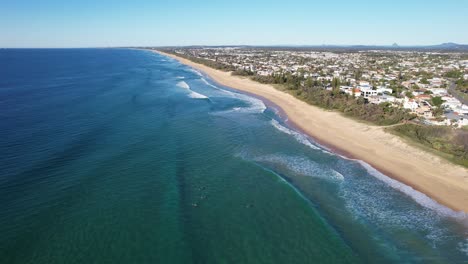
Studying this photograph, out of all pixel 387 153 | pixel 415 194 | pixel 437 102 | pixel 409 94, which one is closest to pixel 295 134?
pixel 387 153

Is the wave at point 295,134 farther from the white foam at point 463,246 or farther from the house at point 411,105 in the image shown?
the house at point 411,105

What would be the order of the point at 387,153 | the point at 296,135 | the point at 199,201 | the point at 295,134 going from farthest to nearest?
1. the point at 295,134
2. the point at 296,135
3. the point at 387,153
4. the point at 199,201

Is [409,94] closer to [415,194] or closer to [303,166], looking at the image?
[415,194]

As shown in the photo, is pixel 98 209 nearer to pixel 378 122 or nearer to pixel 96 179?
pixel 96 179

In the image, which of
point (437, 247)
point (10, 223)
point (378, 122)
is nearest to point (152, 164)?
point (10, 223)

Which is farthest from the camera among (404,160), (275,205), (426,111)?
(426,111)

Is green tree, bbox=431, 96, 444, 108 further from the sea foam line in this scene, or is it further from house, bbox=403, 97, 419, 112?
the sea foam line

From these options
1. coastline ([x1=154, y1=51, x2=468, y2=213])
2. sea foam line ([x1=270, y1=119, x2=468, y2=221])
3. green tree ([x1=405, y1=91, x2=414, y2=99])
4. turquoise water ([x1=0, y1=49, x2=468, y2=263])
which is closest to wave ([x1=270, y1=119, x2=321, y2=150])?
turquoise water ([x1=0, y1=49, x2=468, y2=263])
